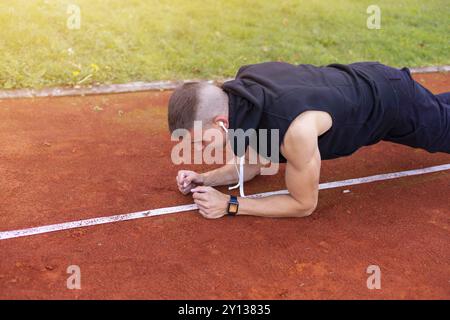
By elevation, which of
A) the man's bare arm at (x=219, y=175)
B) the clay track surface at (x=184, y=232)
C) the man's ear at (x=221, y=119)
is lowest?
the clay track surface at (x=184, y=232)

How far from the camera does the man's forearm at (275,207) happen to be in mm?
3830

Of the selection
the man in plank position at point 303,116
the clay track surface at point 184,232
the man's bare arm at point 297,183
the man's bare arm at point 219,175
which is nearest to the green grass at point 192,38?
the clay track surface at point 184,232

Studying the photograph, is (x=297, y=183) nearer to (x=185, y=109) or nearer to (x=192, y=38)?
(x=185, y=109)

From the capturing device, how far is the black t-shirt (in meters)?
3.32

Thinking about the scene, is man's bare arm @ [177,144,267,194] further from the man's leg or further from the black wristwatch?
the man's leg

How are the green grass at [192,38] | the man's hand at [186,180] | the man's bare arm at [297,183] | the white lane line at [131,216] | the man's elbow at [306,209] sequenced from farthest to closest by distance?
1. the green grass at [192,38]
2. the man's hand at [186,180]
3. the man's elbow at [306,209]
4. the white lane line at [131,216]
5. the man's bare arm at [297,183]

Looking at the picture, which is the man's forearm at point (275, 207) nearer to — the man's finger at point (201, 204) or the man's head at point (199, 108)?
the man's finger at point (201, 204)

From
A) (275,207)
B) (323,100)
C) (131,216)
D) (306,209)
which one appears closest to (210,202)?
(275,207)

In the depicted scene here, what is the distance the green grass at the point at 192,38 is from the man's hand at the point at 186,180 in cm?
302

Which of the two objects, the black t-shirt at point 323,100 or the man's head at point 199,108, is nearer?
the man's head at point 199,108

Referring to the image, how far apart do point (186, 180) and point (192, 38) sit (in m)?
4.76

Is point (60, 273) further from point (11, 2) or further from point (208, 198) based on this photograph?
point (11, 2)

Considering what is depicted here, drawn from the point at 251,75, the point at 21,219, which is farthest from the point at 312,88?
the point at 21,219

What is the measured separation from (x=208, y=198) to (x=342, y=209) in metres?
1.14
